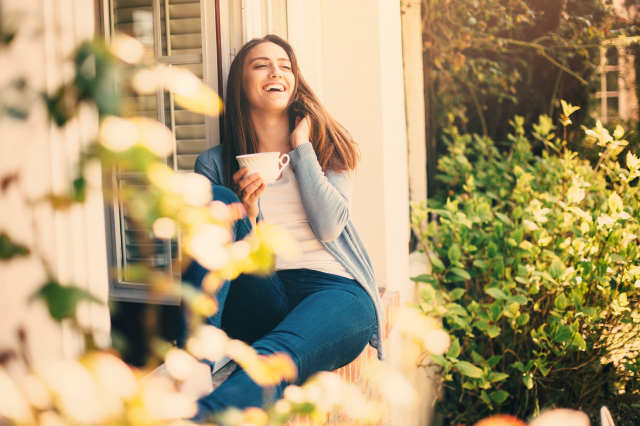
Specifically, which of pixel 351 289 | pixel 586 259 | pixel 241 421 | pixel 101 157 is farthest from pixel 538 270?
pixel 101 157

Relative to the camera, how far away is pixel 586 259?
7.02 ft

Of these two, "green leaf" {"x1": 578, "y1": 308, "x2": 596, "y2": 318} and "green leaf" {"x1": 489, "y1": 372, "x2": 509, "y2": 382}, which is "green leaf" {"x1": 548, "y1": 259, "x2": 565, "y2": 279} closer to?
"green leaf" {"x1": 578, "y1": 308, "x2": 596, "y2": 318}

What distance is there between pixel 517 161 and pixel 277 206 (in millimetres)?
2328

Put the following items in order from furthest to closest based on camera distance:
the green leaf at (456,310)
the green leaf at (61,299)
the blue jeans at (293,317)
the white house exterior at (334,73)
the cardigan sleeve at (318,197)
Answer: the green leaf at (456,310) → the white house exterior at (334,73) → the cardigan sleeve at (318,197) → the blue jeans at (293,317) → the green leaf at (61,299)

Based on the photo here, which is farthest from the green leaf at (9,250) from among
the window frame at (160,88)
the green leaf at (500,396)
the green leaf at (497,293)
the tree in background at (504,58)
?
the tree in background at (504,58)

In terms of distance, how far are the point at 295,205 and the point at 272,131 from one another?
11.5 inches

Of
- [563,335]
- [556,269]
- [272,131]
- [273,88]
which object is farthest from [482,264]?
[273,88]

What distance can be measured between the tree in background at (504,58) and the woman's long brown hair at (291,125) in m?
2.21

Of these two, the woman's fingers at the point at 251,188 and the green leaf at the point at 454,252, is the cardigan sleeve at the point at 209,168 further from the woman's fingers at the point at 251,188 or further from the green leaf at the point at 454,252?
the green leaf at the point at 454,252

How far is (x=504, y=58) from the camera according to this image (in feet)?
15.3

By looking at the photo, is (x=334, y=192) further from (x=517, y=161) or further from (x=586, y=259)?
(x=517, y=161)

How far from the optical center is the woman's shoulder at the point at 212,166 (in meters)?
1.57

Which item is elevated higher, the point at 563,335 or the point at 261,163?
the point at 261,163

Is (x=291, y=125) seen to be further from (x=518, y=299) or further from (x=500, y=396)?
(x=500, y=396)
